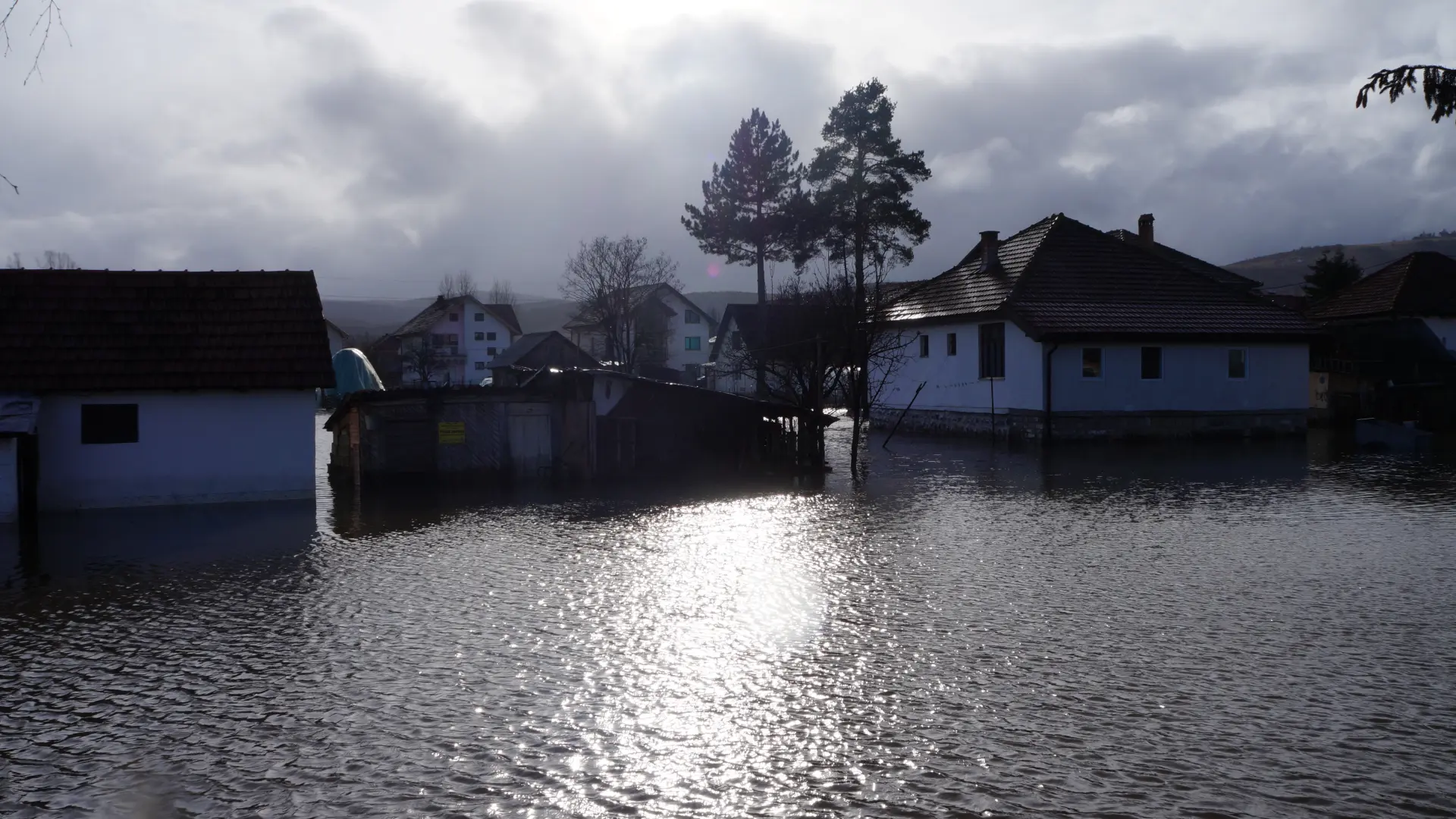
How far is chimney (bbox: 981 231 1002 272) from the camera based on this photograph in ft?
136

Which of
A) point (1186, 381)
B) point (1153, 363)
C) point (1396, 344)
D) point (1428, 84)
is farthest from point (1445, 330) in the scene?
point (1428, 84)

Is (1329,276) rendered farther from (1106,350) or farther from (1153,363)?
(1106,350)

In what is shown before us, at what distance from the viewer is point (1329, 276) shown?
6362 centimetres

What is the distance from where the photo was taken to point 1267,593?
39.7 feet

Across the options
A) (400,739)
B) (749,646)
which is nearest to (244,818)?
(400,739)

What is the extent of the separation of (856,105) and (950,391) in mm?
21945

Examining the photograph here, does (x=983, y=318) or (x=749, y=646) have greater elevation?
(x=983, y=318)

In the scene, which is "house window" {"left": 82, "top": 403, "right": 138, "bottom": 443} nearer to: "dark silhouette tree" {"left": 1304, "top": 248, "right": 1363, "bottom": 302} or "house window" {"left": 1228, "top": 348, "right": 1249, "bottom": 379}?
"house window" {"left": 1228, "top": 348, "right": 1249, "bottom": 379}

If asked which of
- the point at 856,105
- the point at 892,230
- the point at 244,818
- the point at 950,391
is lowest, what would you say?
the point at 244,818

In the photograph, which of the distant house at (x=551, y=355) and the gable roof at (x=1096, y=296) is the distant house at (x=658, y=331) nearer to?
the distant house at (x=551, y=355)

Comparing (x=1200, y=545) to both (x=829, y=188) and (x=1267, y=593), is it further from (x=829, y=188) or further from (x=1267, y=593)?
(x=829, y=188)

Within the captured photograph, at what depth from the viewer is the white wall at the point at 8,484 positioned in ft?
63.7

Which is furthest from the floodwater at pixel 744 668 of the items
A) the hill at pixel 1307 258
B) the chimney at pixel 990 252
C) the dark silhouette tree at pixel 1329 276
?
the hill at pixel 1307 258

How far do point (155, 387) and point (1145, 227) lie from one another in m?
43.5
